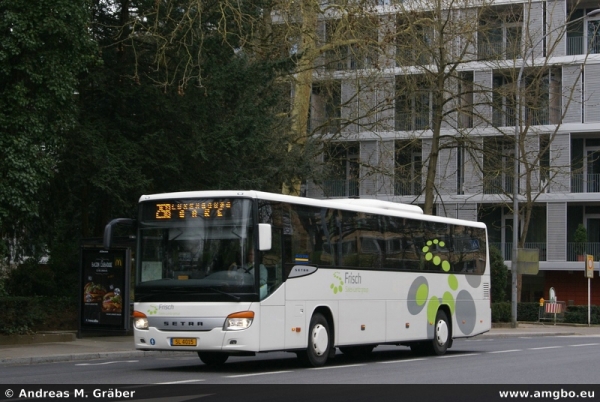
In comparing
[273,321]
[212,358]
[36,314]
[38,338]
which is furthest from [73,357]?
[273,321]

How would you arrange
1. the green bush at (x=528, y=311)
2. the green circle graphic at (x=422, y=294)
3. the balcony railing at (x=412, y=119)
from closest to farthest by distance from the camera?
the green circle graphic at (x=422, y=294), the balcony railing at (x=412, y=119), the green bush at (x=528, y=311)

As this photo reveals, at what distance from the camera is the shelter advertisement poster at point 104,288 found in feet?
79.2

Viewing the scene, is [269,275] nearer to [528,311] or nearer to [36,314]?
[36,314]

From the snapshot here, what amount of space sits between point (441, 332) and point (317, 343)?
533 cm

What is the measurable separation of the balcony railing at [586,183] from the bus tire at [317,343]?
37.5 metres

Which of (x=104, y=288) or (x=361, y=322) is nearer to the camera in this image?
(x=361, y=322)

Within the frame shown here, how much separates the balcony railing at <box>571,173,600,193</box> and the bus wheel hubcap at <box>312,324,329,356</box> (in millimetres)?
37555

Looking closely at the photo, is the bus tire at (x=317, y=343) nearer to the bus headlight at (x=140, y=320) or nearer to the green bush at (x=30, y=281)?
the bus headlight at (x=140, y=320)

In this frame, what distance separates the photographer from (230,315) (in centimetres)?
1628

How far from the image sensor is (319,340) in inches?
712

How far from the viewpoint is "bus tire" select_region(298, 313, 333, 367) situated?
17.8m

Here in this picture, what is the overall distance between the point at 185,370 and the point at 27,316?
8079 millimetres

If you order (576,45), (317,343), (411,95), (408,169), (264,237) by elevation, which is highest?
(576,45)

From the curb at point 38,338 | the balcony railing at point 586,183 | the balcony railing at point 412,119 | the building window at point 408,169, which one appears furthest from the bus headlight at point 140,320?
the balcony railing at point 586,183
